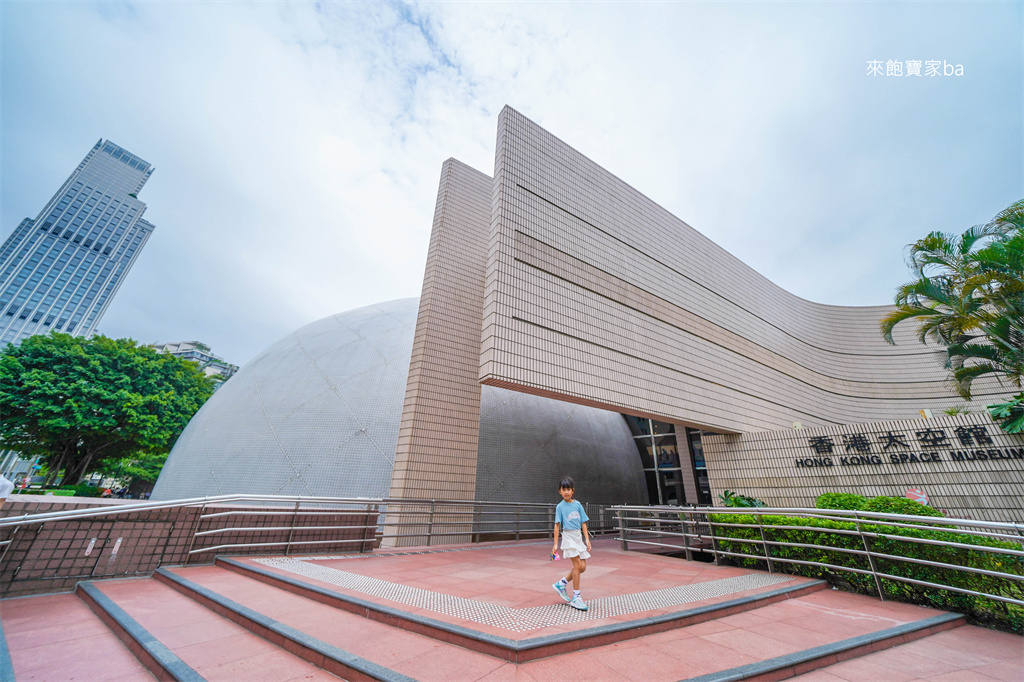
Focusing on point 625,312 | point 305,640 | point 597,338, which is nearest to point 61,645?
point 305,640

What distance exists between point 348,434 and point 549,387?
6378 mm

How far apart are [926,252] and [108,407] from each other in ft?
102

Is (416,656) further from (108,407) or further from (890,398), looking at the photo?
(890,398)

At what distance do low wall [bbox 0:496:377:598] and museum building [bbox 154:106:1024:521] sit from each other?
10.5 ft

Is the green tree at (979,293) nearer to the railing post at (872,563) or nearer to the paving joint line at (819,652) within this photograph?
the railing post at (872,563)

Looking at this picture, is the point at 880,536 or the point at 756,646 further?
the point at 880,536

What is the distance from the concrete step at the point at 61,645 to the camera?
109 inches

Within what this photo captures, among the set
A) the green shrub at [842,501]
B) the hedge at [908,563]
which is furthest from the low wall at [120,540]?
the green shrub at [842,501]

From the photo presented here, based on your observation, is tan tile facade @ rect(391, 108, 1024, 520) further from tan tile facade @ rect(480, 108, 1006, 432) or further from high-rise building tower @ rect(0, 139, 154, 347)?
high-rise building tower @ rect(0, 139, 154, 347)

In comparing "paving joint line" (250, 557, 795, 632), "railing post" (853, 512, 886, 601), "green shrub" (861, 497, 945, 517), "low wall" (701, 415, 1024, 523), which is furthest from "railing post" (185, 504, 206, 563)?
"low wall" (701, 415, 1024, 523)

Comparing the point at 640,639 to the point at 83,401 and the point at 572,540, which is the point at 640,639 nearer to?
the point at 572,540

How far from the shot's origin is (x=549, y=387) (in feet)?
31.9

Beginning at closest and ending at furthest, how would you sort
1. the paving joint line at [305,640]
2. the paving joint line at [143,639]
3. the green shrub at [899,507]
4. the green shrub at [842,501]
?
the paving joint line at [305,640]
the paving joint line at [143,639]
the green shrub at [899,507]
the green shrub at [842,501]

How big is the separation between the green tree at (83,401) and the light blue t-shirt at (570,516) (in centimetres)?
2350
